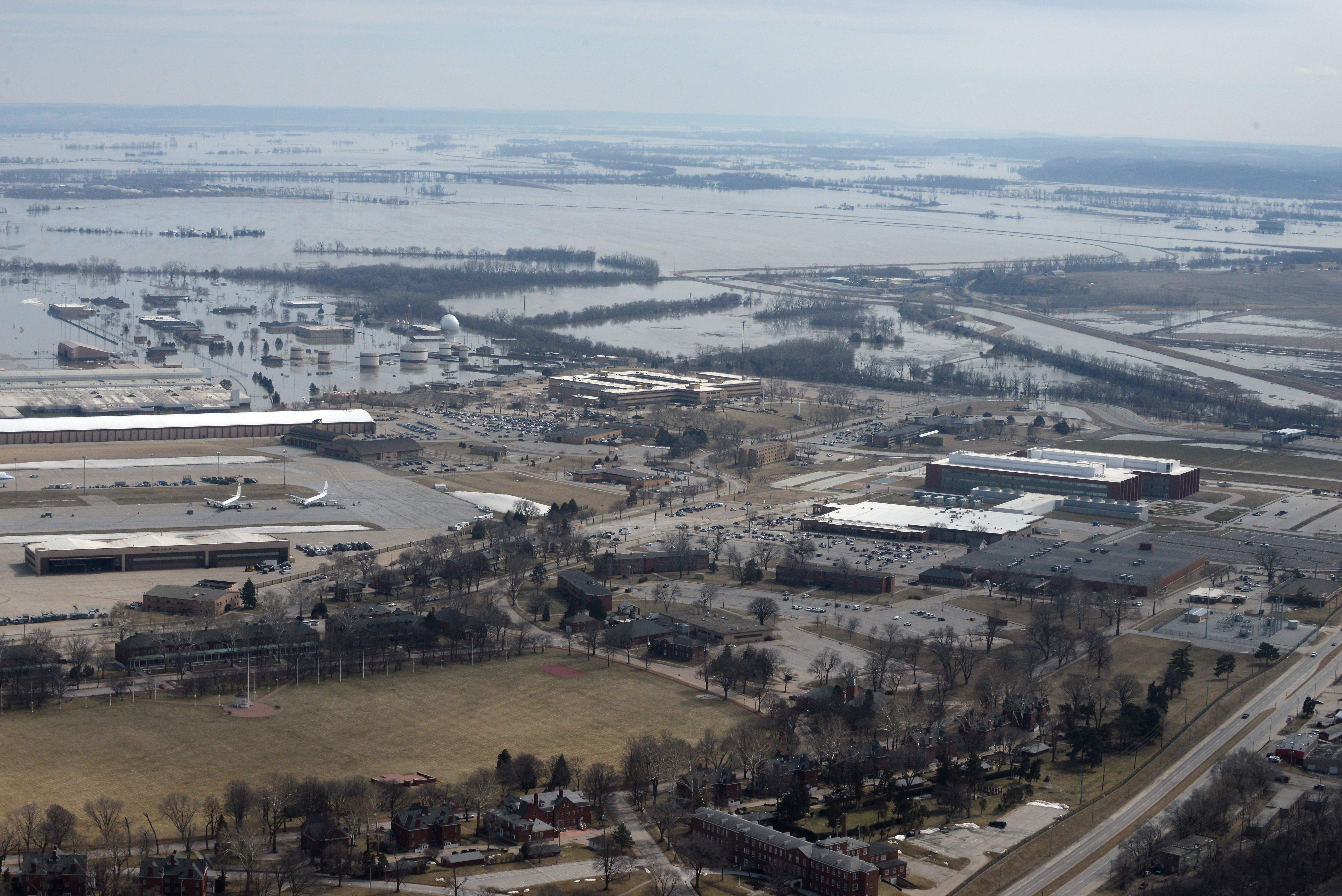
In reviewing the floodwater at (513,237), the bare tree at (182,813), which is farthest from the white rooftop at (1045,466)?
the bare tree at (182,813)

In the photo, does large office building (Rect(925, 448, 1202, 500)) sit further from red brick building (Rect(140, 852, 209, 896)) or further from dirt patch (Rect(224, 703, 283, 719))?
red brick building (Rect(140, 852, 209, 896))

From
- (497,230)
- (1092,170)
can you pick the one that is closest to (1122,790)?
(497,230)

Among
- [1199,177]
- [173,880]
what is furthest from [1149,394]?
[1199,177]

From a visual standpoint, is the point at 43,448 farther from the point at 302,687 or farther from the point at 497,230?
the point at 497,230

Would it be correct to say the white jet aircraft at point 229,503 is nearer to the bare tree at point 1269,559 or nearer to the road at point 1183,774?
the bare tree at point 1269,559

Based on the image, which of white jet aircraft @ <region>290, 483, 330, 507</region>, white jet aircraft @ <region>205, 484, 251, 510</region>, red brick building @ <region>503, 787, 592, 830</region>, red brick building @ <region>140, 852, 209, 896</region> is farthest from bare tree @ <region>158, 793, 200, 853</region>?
white jet aircraft @ <region>290, 483, 330, 507</region>
